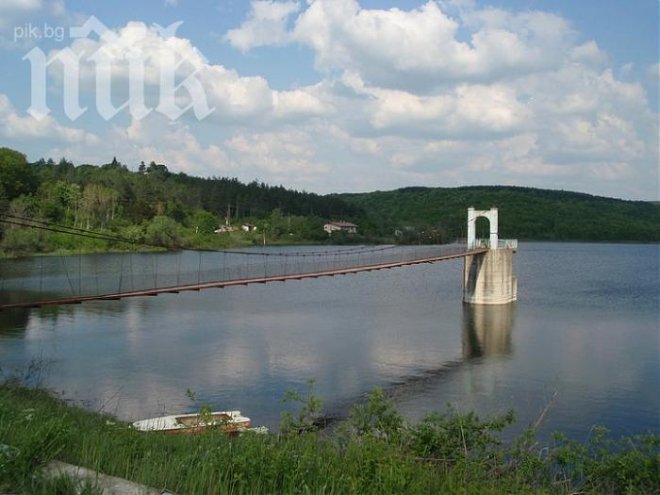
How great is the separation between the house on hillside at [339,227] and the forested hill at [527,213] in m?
3.30

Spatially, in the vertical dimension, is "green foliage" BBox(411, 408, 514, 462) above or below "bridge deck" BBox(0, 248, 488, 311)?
below

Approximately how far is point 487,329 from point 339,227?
215 ft

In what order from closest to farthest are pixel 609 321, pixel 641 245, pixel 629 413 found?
pixel 629 413 → pixel 609 321 → pixel 641 245

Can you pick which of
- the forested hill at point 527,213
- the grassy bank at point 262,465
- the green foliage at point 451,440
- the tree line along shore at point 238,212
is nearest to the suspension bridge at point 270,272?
the tree line along shore at point 238,212

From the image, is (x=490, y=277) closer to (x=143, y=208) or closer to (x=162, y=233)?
(x=162, y=233)

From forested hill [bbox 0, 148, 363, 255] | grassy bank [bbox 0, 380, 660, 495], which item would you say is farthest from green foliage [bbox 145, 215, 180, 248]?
grassy bank [bbox 0, 380, 660, 495]

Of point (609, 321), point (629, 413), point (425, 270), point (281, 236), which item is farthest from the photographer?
point (281, 236)

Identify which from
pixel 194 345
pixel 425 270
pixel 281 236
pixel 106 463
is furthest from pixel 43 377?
pixel 281 236

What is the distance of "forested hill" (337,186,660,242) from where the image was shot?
9525cm

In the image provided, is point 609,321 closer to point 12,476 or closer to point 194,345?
point 194,345

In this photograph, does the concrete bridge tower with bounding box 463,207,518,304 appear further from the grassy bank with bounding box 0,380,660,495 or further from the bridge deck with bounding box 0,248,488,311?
the grassy bank with bounding box 0,380,660,495

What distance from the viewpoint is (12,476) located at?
332 cm

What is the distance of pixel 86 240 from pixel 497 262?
122 feet

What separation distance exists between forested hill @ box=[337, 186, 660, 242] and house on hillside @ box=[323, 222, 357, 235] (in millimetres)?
3303
